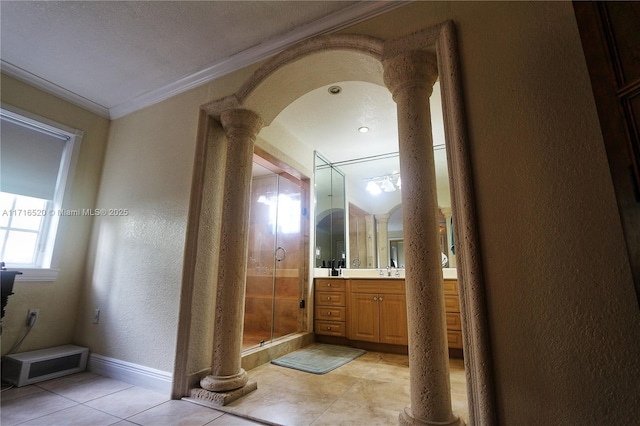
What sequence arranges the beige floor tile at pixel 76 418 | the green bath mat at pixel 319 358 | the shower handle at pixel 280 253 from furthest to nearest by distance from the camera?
the shower handle at pixel 280 253 < the green bath mat at pixel 319 358 < the beige floor tile at pixel 76 418

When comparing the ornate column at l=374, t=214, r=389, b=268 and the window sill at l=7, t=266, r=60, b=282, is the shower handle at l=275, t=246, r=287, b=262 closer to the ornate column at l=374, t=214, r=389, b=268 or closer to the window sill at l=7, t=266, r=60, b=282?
the ornate column at l=374, t=214, r=389, b=268

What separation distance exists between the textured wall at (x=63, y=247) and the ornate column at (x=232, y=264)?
165 cm

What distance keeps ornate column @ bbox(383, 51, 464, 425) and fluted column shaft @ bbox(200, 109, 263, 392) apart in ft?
3.86

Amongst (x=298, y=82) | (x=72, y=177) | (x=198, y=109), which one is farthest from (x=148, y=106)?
(x=298, y=82)

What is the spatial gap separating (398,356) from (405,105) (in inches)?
100

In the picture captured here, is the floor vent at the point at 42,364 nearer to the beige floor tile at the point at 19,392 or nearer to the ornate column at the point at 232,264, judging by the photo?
the beige floor tile at the point at 19,392

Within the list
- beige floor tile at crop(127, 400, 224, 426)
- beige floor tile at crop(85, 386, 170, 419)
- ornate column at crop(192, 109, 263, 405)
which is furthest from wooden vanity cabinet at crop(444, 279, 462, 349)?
beige floor tile at crop(85, 386, 170, 419)

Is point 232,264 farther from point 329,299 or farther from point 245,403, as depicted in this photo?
point 329,299

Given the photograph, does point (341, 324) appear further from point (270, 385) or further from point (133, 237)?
point (133, 237)

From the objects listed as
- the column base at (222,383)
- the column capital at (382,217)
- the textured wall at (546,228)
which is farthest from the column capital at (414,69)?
the column capital at (382,217)

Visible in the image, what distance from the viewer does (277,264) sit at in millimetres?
3865

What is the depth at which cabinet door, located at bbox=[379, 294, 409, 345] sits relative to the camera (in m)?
3.05

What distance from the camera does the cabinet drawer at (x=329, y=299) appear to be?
3.48 m

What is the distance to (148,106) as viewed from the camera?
282cm
